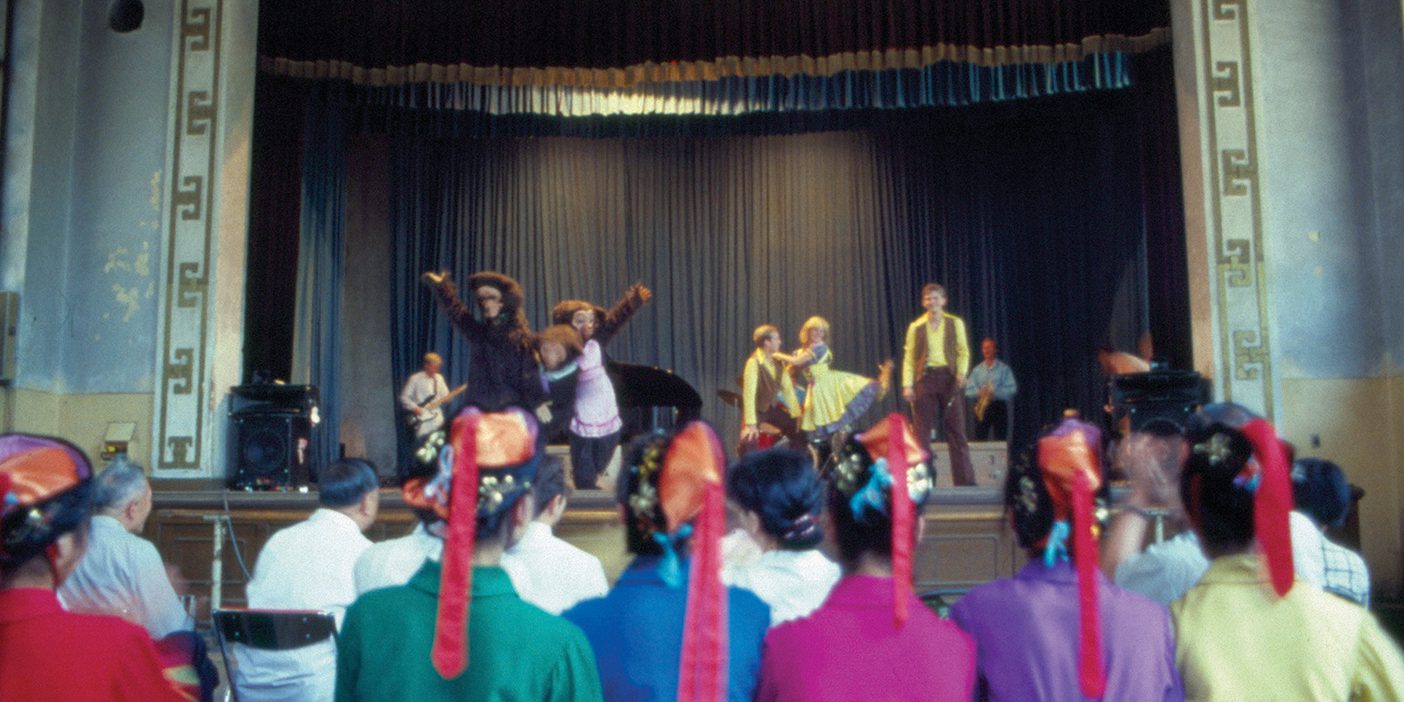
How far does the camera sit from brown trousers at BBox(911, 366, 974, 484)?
29.9 feet

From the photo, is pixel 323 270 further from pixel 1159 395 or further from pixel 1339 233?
pixel 1339 233

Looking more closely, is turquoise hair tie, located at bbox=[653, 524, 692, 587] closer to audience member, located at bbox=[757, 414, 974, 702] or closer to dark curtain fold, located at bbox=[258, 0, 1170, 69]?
audience member, located at bbox=[757, 414, 974, 702]

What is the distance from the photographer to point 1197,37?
8.20 meters

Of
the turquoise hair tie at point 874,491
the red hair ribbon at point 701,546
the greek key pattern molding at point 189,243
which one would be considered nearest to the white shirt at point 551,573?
the red hair ribbon at point 701,546

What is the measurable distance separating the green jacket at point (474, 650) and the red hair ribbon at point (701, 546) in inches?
6.2

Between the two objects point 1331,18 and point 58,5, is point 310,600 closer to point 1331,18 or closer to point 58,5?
point 58,5

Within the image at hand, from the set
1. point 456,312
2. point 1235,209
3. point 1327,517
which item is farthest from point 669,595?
point 1235,209

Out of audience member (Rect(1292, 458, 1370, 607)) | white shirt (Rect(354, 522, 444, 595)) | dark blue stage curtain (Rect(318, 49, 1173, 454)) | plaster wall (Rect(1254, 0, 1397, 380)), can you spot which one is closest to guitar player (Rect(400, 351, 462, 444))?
dark blue stage curtain (Rect(318, 49, 1173, 454))

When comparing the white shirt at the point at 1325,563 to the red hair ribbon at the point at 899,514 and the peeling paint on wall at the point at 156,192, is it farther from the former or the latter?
the peeling paint on wall at the point at 156,192

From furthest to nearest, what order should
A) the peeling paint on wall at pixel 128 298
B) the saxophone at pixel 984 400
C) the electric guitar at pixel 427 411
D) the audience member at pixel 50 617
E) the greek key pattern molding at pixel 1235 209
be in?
1. the saxophone at pixel 984 400
2. the electric guitar at pixel 427 411
3. the peeling paint on wall at pixel 128 298
4. the greek key pattern molding at pixel 1235 209
5. the audience member at pixel 50 617

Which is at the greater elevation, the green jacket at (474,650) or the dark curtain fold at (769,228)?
the dark curtain fold at (769,228)

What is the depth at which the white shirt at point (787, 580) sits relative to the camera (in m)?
2.44

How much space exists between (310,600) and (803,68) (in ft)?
24.2

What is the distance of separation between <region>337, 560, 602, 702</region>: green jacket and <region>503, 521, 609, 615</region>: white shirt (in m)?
0.85
